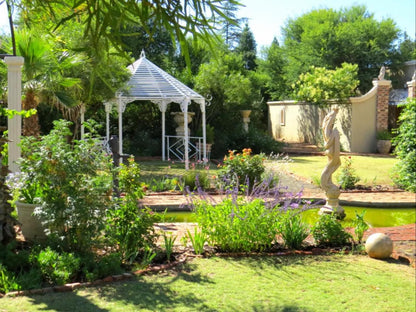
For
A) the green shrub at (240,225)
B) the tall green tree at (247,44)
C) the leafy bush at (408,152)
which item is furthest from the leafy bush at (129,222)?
the tall green tree at (247,44)

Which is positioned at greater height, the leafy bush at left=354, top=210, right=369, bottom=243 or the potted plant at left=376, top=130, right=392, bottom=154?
the potted plant at left=376, top=130, right=392, bottom=154

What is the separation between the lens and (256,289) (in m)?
5.26

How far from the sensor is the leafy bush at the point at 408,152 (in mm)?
13008

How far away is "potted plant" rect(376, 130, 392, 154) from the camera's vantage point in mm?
23359

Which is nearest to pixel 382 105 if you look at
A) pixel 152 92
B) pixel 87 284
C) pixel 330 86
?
pixel 330 86

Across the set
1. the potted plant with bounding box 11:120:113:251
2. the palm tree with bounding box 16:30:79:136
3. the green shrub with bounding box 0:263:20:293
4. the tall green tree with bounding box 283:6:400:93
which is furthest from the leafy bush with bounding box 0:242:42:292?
the tall green tree with bounding box 283:6:400:93

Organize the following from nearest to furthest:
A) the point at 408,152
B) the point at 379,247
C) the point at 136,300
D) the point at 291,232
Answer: the point at 136,300 < the point at 379,247 < the point at 291,232 < the point at 408,152

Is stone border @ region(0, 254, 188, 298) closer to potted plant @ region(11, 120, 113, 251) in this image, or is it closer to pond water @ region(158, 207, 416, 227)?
potted plant @ region(11, 120, 113, 251)

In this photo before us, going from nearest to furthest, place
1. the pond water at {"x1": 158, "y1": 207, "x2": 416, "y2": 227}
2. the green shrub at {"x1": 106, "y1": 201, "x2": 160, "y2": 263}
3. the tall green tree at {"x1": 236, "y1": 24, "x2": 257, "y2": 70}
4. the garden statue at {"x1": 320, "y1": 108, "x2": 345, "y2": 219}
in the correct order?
the green shrub at {"x1": 106, "y1": 201, "x2": 160, "y2": 263} < the garden statue at {"x1": 320, "y1": 108, "x2": 345, "y2": 219} < the pond water at {"x1": 158, "y1": 207, "x2": 416, "y2": 227} < the tall green tree at {"x1": 236, "y1": 24, "x2": 257, "y2": 70}

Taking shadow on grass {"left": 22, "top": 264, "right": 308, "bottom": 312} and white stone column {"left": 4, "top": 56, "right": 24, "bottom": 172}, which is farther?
white stone column {"left": 4, "top": 56, "right": 24, "bottom": 172}

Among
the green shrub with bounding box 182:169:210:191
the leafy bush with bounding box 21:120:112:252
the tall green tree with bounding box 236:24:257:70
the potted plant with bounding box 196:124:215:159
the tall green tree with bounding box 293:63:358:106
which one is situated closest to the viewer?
the leafy bush with bounding box 21:120:112:252

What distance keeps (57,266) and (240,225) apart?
7.42 feet

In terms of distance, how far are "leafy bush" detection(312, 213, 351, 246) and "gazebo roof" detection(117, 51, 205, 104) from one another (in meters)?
10.8

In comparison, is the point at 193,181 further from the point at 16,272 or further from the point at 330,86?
the point at 330,86
